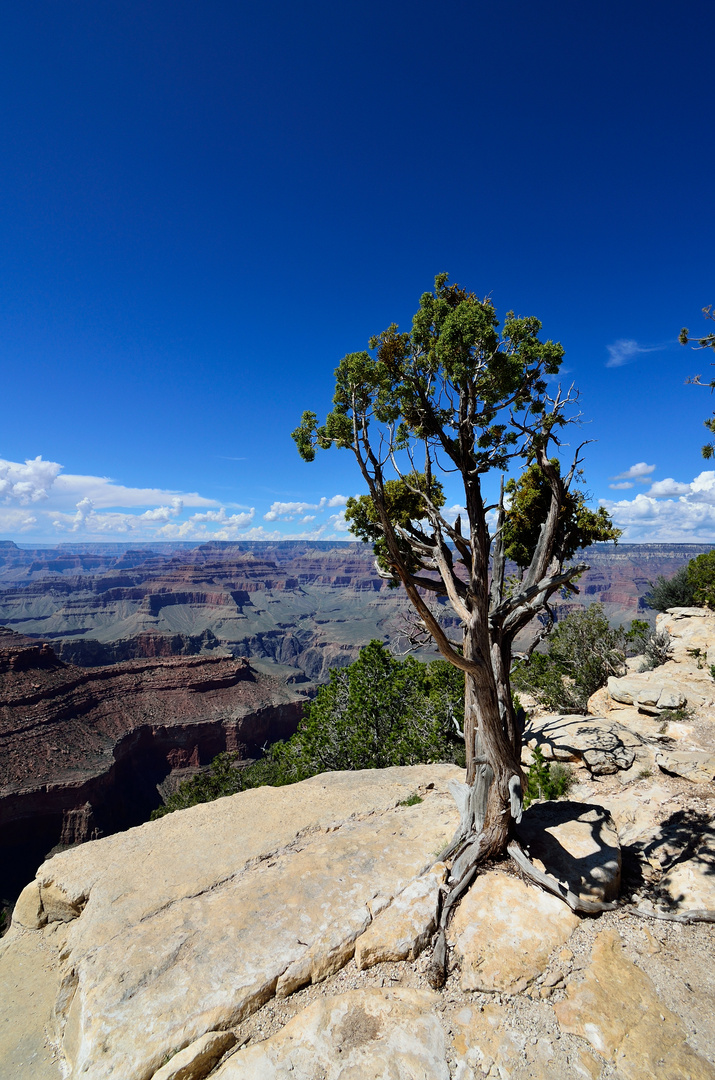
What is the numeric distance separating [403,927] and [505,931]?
154 cm

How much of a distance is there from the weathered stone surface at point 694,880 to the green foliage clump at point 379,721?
36.3 ft

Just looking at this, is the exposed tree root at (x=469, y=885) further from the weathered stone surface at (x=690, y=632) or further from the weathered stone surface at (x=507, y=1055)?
the weathered stone surface at (x=690, y=632)

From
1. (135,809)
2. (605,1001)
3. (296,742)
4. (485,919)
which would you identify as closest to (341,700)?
(296,742)

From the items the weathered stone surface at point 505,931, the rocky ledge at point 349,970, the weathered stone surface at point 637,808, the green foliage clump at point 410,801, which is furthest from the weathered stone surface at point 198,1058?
the weathered stone surface at point 637,808

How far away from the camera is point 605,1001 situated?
17.7ft

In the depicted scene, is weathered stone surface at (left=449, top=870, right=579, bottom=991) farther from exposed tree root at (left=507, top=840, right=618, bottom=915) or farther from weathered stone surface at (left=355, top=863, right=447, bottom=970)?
weathered stone surface at (left=355, top=863, right=447, bottom=970)

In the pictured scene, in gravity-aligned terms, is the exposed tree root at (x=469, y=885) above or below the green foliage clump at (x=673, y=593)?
below

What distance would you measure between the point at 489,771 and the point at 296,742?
53.5ft

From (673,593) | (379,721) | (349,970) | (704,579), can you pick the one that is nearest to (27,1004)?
(349,970)

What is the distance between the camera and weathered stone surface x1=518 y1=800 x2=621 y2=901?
24.3ft

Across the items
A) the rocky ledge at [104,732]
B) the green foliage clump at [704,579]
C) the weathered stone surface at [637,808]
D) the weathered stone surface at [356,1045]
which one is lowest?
the rocky ledge at [104,732]

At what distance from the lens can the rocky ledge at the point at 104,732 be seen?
55969 millimetres

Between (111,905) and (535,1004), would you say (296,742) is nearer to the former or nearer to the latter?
(111,905)

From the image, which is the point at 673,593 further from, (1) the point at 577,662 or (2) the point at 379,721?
(2) the point at 379,721
